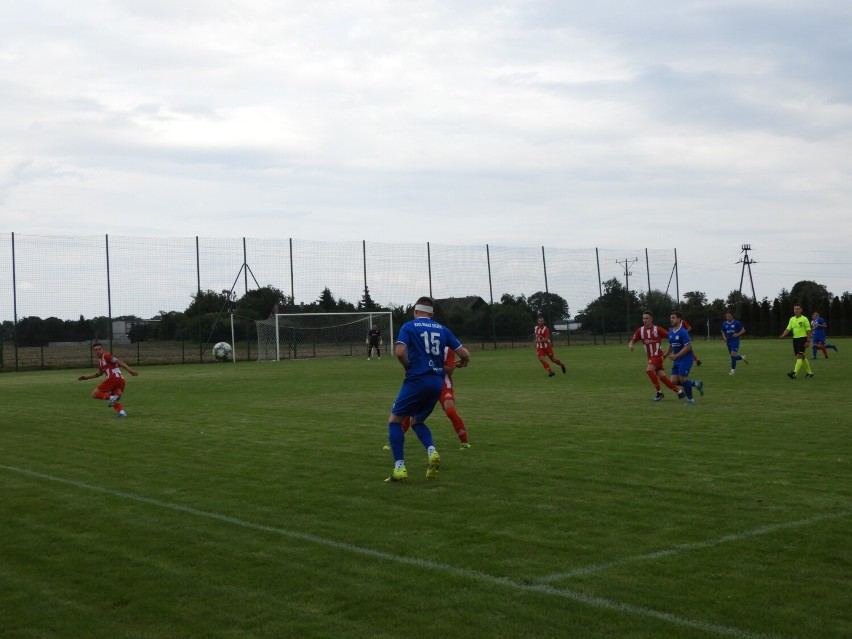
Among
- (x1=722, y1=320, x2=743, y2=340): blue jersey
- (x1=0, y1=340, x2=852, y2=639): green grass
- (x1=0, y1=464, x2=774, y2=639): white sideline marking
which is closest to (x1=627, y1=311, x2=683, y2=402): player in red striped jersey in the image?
(x1=0, y1=340, x2=852, y2=639): green grass

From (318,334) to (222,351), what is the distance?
5360 millimetres

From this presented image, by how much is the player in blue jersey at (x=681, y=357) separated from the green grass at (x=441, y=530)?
6.24 feet

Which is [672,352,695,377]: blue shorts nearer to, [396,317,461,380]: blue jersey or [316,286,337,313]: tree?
[396,317,461,380]: blue jersey

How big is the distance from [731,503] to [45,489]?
675cm

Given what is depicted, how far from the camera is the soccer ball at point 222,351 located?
47781mm

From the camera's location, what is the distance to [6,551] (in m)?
6.86

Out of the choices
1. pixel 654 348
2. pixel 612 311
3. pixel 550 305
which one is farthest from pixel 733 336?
pixel 612 311

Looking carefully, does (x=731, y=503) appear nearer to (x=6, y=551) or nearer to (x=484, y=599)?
(x=484, y=599)

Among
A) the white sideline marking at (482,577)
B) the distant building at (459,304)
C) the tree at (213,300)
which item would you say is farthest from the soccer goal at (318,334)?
the white sideline marking at (482,577)

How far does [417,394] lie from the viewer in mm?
9500

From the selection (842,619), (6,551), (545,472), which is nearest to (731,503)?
(545,472)

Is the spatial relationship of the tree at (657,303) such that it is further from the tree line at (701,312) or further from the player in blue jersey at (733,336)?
the player in blue jersey at (733,336)

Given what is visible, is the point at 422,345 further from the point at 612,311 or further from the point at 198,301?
the point at 612,311

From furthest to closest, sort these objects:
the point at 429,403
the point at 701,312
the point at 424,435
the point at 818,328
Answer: the point at 701,312 → the point at 818,328 → the point at 424,435 → the point at 429,403
